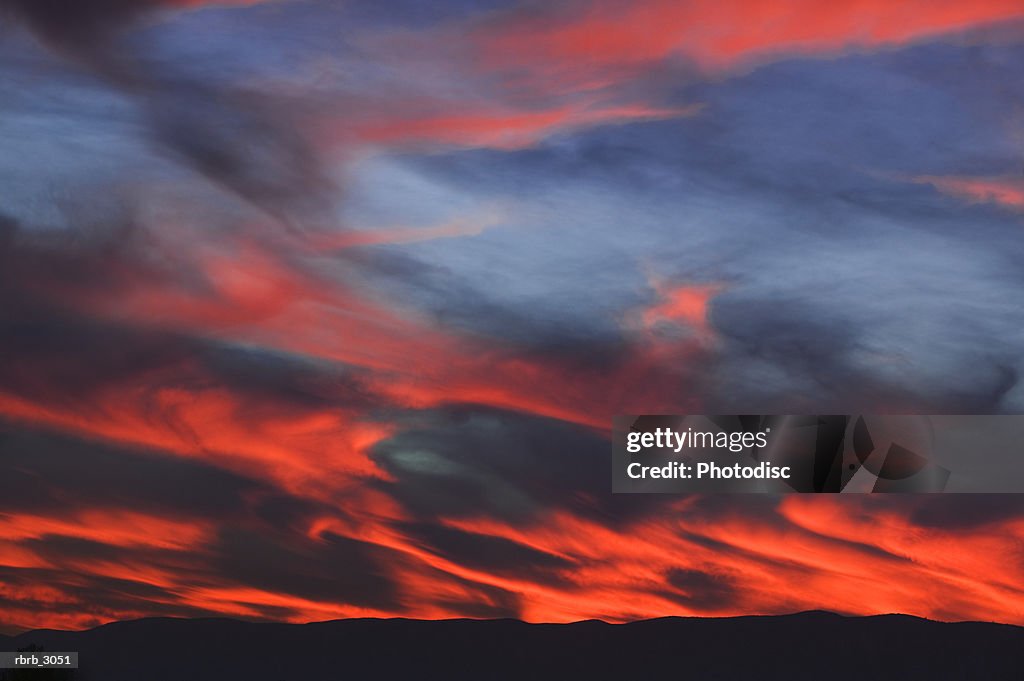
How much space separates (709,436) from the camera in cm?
5481

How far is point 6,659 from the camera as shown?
110 m

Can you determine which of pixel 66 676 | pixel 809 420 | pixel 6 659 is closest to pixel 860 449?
pixel 809 420

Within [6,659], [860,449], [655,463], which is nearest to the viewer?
[655,463]

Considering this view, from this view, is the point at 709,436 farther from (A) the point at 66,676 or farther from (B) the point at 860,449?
(A) the point at 66,676

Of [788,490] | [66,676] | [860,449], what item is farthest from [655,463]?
[66,676]

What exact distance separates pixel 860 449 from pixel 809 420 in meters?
3.60

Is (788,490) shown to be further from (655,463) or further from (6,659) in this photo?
(6,659)

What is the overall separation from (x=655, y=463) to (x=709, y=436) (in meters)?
2.72

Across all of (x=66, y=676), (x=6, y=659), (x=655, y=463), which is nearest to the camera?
(x=655, y=463)

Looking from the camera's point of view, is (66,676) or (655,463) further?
(66,676)

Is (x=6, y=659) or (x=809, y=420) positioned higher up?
(x=809, y=420)

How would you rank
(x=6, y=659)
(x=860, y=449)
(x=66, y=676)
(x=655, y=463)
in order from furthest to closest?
(x=66, y=676) < (x=6, y=659) < (x=860, y=449) < (x=655, y=463)

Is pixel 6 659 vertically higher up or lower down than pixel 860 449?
lower down

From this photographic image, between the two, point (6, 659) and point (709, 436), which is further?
point (6, 659)
